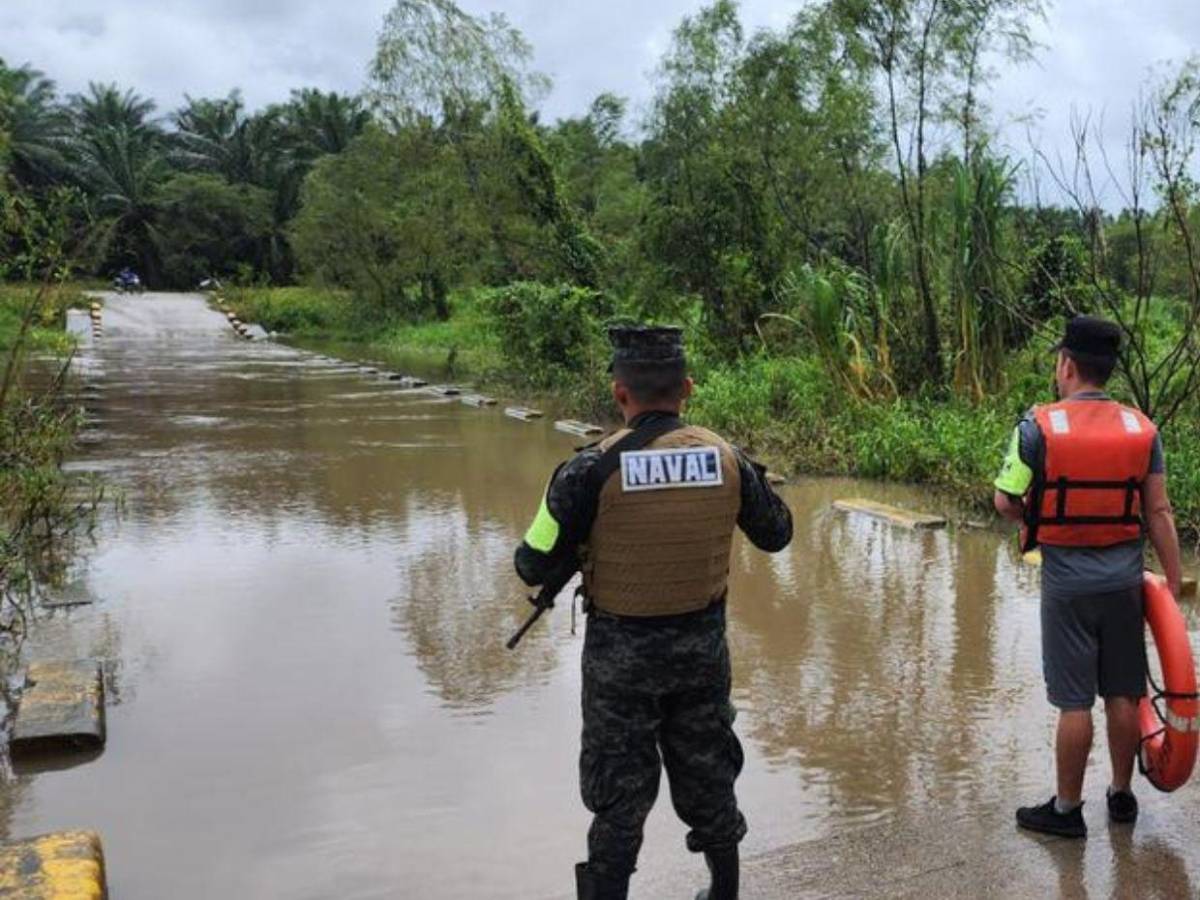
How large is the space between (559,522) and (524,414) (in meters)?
12.1

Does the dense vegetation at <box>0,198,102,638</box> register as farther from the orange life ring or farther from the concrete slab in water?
the concrete slab in water

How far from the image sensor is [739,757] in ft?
9.50

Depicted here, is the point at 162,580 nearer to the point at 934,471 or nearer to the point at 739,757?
the point at 739,757

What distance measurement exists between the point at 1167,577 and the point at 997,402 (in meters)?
7.16

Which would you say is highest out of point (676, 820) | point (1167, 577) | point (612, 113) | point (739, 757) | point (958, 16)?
point (612, 113)

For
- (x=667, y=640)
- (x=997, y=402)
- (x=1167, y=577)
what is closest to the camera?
(x=667, y=640)

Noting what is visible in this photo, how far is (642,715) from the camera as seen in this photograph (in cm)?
278

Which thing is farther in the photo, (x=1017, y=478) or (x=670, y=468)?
(x=1017, y=478)

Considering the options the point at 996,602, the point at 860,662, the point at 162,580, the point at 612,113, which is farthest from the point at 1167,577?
the point at 612,113

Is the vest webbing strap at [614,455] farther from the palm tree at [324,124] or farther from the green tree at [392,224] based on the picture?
the palm tree at [324,124]

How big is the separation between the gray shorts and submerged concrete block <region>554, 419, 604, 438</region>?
9.16 m

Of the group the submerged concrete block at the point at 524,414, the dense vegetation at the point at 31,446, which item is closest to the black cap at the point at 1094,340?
the dense vegetation at the point at 31,446

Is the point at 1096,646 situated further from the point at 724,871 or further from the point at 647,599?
the point at 647,599

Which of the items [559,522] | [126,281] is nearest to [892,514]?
[559,522]
